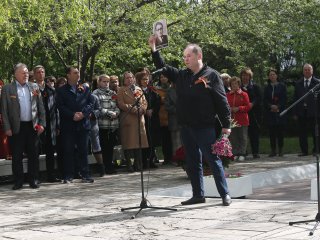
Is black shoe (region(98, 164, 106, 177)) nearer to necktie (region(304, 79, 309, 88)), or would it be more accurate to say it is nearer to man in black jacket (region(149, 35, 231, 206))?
man in black jacket (region(149, 35, 231, 206))

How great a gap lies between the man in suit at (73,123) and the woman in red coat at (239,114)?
13.9 feet

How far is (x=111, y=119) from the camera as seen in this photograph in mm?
13992

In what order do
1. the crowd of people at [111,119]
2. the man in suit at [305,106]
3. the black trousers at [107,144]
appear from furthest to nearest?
the man in suit at [305,106] → the black trousers at [107,144] → the crowd of people at [111,119]

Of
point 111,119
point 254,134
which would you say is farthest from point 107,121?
point 254,134

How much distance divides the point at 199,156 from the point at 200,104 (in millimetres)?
759

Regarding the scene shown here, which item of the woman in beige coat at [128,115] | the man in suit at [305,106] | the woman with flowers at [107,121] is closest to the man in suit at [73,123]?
the woman with flowers at [107,121]

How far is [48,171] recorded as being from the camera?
13.3 m

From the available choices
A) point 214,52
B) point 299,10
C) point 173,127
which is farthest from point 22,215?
point 214,52

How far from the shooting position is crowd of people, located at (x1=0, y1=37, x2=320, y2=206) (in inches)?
353

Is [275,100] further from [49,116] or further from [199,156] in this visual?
[199,156]

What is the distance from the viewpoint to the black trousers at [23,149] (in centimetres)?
1216

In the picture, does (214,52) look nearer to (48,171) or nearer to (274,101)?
(274,101)

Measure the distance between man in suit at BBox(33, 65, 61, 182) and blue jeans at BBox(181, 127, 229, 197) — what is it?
462 cm

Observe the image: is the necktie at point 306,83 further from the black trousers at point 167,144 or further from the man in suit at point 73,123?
the man in suit at point 73,123
